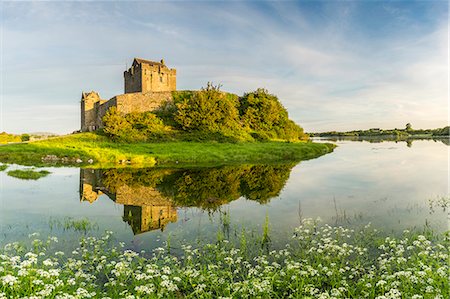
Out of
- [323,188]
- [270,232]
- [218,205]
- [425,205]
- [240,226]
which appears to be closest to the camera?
[270,232]

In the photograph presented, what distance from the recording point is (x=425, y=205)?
15.7 metres

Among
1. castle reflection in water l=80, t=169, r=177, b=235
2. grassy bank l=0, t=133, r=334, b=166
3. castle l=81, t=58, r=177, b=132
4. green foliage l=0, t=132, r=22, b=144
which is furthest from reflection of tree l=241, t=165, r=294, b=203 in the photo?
green foliage l=0, t=132, r=22, b=144

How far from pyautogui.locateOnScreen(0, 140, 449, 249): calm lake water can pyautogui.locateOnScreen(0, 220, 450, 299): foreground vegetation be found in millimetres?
1720

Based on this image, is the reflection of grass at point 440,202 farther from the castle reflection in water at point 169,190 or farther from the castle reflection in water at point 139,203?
the castle reflection in water at point 139,203

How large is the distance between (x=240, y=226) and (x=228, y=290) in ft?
20.4

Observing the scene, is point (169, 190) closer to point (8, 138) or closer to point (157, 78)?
point (157, 78)

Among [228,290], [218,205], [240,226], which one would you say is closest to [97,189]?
[218,205]

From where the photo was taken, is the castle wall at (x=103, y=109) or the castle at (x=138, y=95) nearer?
the castle at (x=138, y=95)

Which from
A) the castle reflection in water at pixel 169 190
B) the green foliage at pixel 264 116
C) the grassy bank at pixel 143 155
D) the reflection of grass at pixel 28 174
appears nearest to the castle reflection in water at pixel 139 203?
the castle reflection in water at pixel 169 190

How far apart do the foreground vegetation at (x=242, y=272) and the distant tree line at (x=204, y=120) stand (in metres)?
48.0

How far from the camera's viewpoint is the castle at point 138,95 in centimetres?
6550

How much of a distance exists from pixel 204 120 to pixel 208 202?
141 feet

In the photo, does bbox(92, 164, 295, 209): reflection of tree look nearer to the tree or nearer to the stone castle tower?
the tree

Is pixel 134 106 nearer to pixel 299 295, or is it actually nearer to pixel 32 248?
pixel 32 248
